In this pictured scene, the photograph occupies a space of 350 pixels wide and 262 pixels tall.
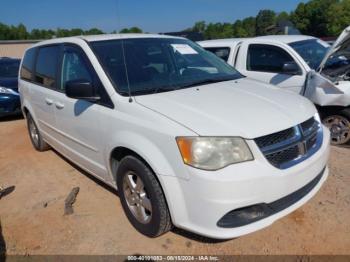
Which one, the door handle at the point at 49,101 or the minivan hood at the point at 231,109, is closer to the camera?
the minivan hood at the point at 231,109

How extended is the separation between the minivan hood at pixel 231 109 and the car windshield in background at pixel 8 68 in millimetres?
7615

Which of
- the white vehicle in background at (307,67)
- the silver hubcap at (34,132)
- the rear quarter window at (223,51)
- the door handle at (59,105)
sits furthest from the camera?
the rear quarter window at (223,51)

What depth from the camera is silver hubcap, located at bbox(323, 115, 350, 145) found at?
16.3ft

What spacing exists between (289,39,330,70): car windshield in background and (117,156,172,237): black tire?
3.93m

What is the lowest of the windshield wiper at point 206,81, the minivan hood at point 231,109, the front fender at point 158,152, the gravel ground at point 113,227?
the gravel ground at point 113,227

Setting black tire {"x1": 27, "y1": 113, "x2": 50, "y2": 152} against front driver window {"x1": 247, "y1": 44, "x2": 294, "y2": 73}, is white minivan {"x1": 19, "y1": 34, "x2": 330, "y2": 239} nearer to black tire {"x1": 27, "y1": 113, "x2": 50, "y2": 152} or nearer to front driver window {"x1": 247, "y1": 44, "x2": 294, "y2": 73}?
black tire {"x1": 27, "y1": 113, "x2": 50, "y2": 152}

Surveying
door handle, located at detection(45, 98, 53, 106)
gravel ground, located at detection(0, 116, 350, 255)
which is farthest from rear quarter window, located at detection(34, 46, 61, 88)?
gravel ground, located at detection(0, 116, 350, 255)

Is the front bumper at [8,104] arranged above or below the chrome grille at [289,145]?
below

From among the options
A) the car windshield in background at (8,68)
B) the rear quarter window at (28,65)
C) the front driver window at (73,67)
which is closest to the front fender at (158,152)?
the front driver window at (73,67)

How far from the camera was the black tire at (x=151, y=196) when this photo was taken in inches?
105

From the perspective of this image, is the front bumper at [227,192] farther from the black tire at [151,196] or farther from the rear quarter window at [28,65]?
the rear quarter window at [28,65]

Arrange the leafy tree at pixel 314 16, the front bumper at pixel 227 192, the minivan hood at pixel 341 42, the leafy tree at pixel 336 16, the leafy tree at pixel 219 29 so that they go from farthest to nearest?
the leafy tree at pixel 219 29
the leafy tree at pixel 314 16
the leafy tree at pixel 336 16
the minivan hood at pixel 341 42
the front bumper at pixel 227 192

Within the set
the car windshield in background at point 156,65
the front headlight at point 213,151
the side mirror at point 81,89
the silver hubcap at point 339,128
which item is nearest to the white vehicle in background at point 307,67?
the silver hubcap at point 339,128

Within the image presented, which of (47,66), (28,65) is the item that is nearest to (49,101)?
(47,66)
